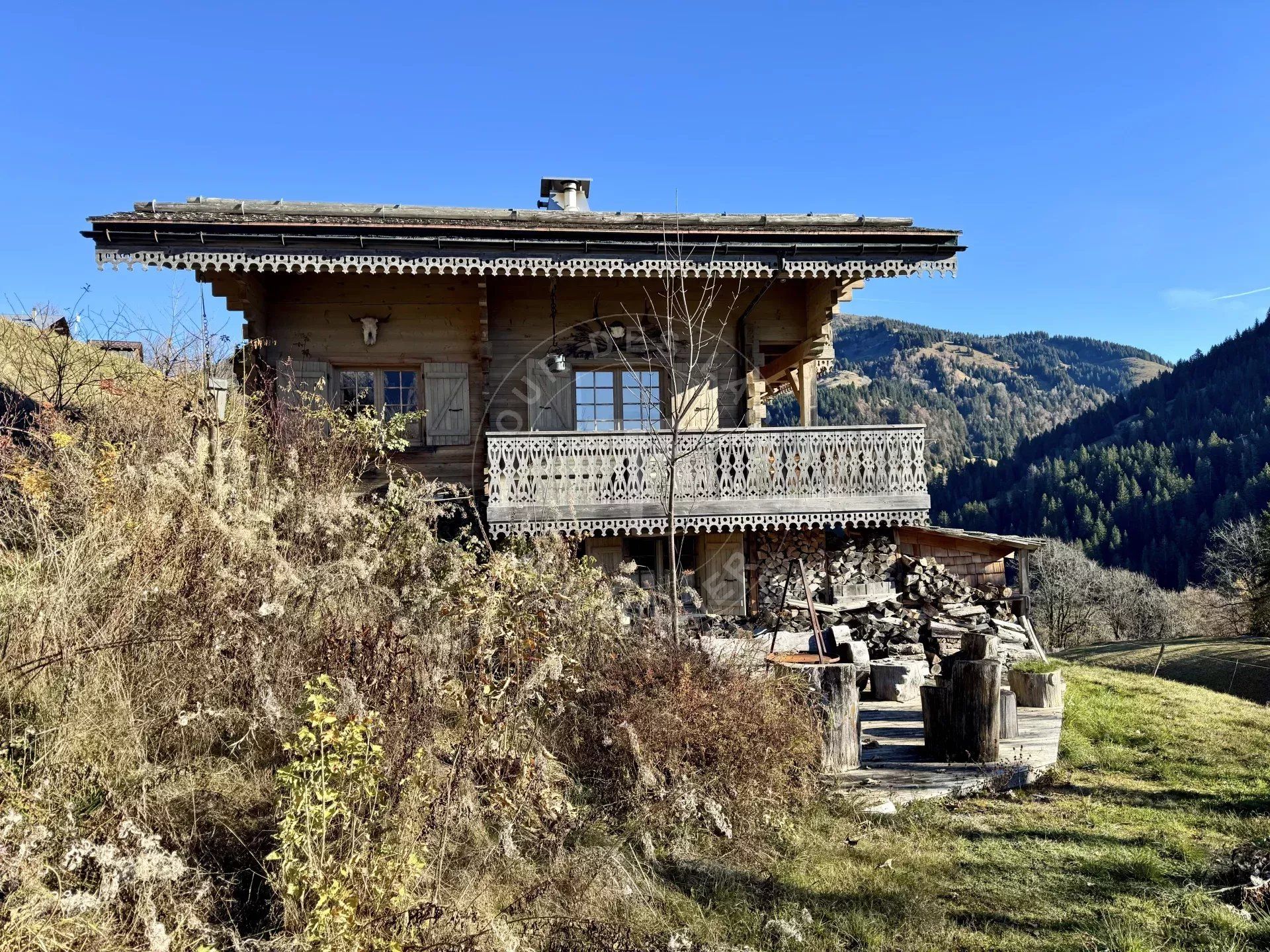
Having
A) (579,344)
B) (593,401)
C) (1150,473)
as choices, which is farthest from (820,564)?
(1150,473)

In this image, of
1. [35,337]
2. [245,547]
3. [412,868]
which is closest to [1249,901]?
[412,868]

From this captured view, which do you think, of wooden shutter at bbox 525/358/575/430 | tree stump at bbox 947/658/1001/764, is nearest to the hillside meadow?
tree stump at bbox 947/658/1001/764

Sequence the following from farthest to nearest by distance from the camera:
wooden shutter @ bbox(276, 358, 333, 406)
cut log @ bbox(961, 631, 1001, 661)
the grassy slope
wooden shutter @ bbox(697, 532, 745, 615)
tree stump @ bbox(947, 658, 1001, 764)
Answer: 1. wooden shutter @ bbox(697, 532, 745, 615)
2. wooden shutter @ bbox(276, 358, 333, 406)
3. cut log @ bbox(961, 631, 1001, 661)
4. tree stump @ bbox(947, 658, 1001, 764)
5. the grassy slope

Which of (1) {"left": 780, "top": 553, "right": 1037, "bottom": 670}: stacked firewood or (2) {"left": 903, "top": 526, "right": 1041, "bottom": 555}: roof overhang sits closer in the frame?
(1) {"left": 780, "top": 553, "right": 1037, "bottom": 670}: stacked firewood

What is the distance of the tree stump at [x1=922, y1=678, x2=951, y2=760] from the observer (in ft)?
23.6

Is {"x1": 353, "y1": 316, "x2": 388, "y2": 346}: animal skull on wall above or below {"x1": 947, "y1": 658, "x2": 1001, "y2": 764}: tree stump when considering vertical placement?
above

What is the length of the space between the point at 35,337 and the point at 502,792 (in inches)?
698

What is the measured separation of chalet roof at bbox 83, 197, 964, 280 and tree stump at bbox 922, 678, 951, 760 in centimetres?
578

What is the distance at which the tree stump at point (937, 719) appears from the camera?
720 cm

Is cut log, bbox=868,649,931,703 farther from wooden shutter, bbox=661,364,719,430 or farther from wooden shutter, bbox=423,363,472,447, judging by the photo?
wooden shutter, bbox=423,363,472,447

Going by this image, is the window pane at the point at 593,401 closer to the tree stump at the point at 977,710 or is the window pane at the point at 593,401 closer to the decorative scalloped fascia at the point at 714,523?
the decorative scalloped fascia at the point at 714,523

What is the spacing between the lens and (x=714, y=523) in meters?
10.9

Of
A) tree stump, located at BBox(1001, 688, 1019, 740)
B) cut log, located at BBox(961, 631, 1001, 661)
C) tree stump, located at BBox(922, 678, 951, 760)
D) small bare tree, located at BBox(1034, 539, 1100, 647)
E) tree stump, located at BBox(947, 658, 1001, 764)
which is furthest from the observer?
small bare tree, located at BBox(1034, 539, 1100, 647)

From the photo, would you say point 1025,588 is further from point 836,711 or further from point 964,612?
point 836,711
